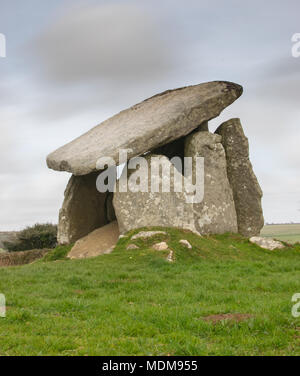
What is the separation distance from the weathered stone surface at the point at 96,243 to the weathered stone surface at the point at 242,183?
19.0 ft

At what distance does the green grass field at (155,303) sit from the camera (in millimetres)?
7441

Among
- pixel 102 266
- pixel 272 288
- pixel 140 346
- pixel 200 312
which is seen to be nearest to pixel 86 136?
pixel 102 266

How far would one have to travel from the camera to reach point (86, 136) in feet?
74.5

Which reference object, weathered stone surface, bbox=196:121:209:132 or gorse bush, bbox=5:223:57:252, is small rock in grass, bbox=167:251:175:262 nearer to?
weathered stone surface, bbox=196:121:209:132

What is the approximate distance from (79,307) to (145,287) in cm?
245

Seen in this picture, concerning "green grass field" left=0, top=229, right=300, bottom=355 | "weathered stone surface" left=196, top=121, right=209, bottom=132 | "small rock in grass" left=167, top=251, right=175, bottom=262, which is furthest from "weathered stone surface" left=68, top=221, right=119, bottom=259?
"weathered stone surface" left=196, top=121, right=209, bottom=132

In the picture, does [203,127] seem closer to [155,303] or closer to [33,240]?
[33,240]

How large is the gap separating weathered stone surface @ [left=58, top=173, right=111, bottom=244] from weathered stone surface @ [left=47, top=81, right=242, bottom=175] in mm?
1757


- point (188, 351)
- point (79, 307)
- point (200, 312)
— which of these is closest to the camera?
point (188, 351)

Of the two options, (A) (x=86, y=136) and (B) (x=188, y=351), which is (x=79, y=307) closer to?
(B) (x=188, y=351)

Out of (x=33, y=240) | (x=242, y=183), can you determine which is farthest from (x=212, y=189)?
(x=33, y=240)

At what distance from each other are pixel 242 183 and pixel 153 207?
5934mm

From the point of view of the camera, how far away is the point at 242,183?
22828 millimetres

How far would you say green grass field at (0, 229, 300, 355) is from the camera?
7441mm
